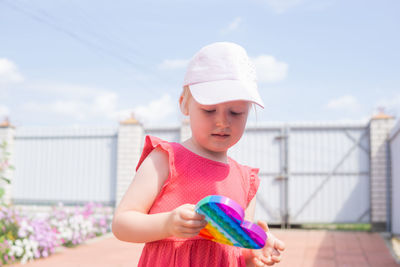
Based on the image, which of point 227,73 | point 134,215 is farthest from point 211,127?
point 134,215

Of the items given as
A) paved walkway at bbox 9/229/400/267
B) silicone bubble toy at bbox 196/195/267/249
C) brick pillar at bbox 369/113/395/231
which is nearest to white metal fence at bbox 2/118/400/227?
brick pillar at bbox 369/113/395/231

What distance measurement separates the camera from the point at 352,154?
352 inches

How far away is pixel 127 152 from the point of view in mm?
9523

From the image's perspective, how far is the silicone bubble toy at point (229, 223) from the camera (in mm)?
986

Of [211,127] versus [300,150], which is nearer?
[211,127]

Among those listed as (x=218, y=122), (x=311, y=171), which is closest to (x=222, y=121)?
(x=218, y=122)

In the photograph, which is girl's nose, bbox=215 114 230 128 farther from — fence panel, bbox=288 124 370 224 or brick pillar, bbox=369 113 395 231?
brick pillar, bbox=369 113 395 231

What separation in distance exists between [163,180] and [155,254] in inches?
9.1

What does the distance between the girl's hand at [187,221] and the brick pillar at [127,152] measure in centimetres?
837

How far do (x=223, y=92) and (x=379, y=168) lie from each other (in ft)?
27.4

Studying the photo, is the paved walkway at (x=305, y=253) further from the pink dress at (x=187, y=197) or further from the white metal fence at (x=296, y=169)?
the pink dress at (x=187, y=197)

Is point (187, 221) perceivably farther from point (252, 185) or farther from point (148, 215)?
point (252, 185)

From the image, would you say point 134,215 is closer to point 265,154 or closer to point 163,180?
point 163,180

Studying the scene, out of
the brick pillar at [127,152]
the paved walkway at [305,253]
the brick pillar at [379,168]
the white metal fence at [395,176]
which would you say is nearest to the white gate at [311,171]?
the brick pillar at [379,168]
